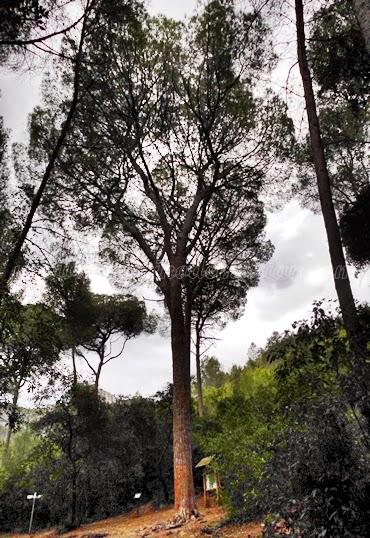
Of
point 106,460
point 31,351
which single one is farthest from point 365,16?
point 106,460

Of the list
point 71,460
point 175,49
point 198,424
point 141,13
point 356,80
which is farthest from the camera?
point 198,424

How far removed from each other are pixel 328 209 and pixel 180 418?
187 inches

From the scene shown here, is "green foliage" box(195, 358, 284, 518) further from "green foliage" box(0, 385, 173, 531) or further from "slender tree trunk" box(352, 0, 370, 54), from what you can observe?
"slender tree trunk" box(352, 0, 370, 54)

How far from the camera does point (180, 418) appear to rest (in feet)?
24.9

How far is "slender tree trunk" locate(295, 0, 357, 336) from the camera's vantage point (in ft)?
15.5

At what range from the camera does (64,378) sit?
1249 centimetres

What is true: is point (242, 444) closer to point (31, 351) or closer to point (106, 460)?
point (31, 351)

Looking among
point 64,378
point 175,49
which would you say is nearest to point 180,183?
point 175,49

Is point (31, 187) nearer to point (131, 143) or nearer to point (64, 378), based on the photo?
point (131, 143)

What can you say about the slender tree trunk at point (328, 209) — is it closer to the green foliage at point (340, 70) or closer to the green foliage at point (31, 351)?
the green foliage at point (340, 70)

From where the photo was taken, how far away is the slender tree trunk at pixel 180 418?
7.12 metres

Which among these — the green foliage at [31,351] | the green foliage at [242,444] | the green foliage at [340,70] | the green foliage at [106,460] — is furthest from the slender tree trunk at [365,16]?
the green foliage at [106,460]

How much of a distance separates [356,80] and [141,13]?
17.9ft

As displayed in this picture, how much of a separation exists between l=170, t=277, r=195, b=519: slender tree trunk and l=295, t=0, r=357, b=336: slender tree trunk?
4085 millimetres
